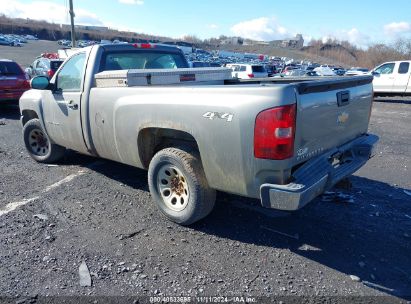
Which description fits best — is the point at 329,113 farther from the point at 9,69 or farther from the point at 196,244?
the point at 9,69

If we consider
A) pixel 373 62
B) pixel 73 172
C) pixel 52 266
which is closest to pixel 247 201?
pixel 52 266

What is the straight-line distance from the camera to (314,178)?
3092mm

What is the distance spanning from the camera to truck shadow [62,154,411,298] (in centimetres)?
313

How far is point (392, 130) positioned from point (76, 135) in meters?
8.28

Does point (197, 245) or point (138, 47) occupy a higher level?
point (138, 47)

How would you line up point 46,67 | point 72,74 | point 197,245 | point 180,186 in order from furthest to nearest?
point 46,67 → point 72,74 → point 180,186 → point 197,245

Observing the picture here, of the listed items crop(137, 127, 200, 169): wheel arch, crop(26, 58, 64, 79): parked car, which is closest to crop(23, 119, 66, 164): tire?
crop(137, 127, 200, 169): wheel arch

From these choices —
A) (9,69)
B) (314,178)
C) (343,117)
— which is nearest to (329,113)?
(343,117)

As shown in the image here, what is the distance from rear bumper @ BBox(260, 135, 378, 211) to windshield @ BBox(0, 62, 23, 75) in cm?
1086

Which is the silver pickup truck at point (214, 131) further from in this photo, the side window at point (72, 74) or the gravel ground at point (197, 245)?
the gravel ground at point (197, 245)

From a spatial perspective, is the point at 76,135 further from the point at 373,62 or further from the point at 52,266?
the point at 373,62

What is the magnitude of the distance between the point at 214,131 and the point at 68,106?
2579 mm

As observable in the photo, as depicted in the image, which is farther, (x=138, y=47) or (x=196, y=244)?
(x=138, y=47)

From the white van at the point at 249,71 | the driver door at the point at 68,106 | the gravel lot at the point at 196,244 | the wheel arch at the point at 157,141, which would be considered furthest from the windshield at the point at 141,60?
the white van at the point at 249,71
